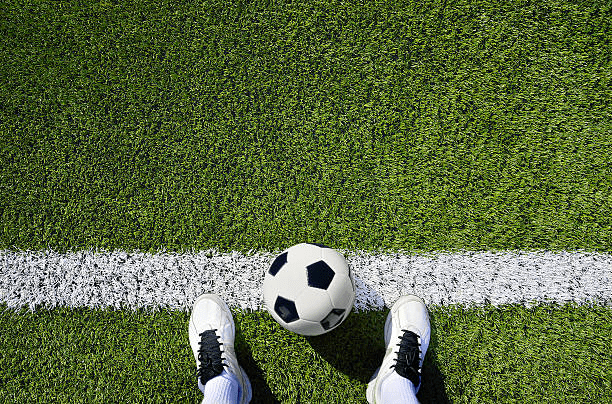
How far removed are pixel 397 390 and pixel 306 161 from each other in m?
1.60

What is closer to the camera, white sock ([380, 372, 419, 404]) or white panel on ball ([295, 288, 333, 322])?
white panel on ball ([295, 288, 333, 322])

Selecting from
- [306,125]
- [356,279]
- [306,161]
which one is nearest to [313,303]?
[356,279]

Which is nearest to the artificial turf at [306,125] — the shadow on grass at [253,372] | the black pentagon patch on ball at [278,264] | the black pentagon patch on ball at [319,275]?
the black pentagon patch on ball at [278,264]

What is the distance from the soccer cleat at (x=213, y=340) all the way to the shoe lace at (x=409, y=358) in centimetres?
99

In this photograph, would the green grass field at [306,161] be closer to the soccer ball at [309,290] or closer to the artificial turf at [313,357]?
the artificial turf at [313,357]

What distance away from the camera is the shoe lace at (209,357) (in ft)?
7.93

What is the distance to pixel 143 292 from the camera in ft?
8.54

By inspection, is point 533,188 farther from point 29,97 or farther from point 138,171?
point 29,97

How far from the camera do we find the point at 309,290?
2.10 meters

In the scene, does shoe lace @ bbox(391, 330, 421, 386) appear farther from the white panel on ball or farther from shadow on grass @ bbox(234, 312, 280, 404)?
shadow on grass @ bbox(234, 312, 280, 404)

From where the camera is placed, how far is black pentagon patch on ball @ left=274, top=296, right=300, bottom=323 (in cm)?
212

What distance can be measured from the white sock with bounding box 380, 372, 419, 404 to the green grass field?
0.18 metres

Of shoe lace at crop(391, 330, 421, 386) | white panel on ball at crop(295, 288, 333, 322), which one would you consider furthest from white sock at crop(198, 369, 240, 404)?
shoe lace at crop(391, 330, 421, 386)

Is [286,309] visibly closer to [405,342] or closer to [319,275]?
[319,275]
